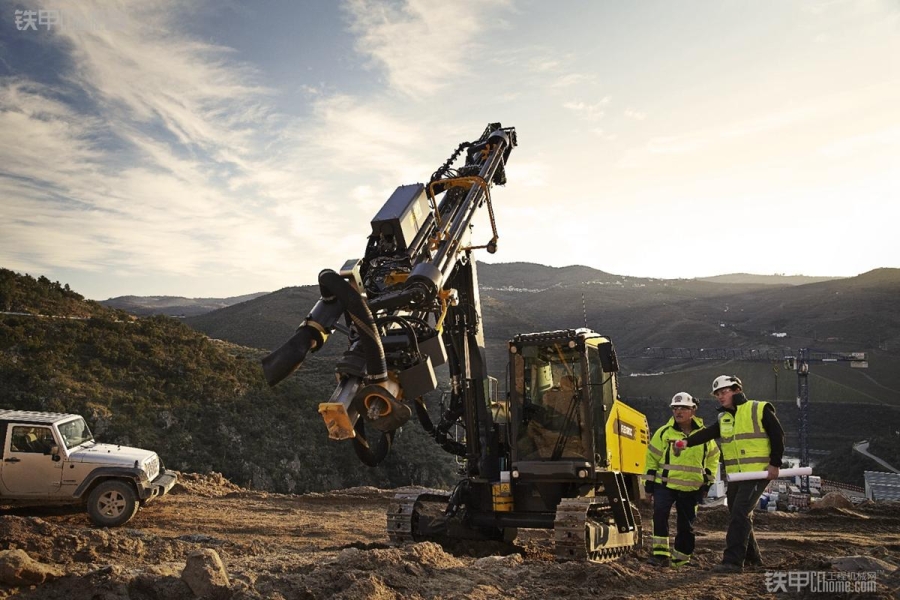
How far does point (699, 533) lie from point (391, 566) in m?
9.04

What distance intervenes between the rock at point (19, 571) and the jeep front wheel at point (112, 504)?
664cm

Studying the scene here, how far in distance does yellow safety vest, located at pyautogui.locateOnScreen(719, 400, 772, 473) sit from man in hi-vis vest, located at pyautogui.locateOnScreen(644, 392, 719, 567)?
0.61 metres

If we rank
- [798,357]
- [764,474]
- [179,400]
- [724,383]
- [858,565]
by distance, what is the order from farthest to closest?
1. [798,357]
2. [179,400]
3. [724,383]
4. [764,474]
5. [858,565]

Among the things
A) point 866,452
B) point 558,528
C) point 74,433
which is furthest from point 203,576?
point 866,452

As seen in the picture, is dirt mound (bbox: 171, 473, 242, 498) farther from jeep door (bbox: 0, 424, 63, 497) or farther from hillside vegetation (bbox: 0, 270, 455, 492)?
hillside vegetation (bbox: 0, 270, 455, 492)

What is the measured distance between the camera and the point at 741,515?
299 inches

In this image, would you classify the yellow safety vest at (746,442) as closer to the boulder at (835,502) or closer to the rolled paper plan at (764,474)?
the rolled paper plan at (764,474)

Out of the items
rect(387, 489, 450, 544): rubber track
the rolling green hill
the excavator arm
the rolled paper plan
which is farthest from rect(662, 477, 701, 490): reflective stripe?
the rolling green hill

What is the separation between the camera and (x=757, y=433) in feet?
24.7

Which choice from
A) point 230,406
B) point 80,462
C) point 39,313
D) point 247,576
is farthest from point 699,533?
point 39,313

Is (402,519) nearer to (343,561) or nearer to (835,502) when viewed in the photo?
(343,561)

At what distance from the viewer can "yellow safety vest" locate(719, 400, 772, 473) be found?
24.5 feet

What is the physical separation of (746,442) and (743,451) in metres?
0.11

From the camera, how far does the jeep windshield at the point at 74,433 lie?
11.6m
